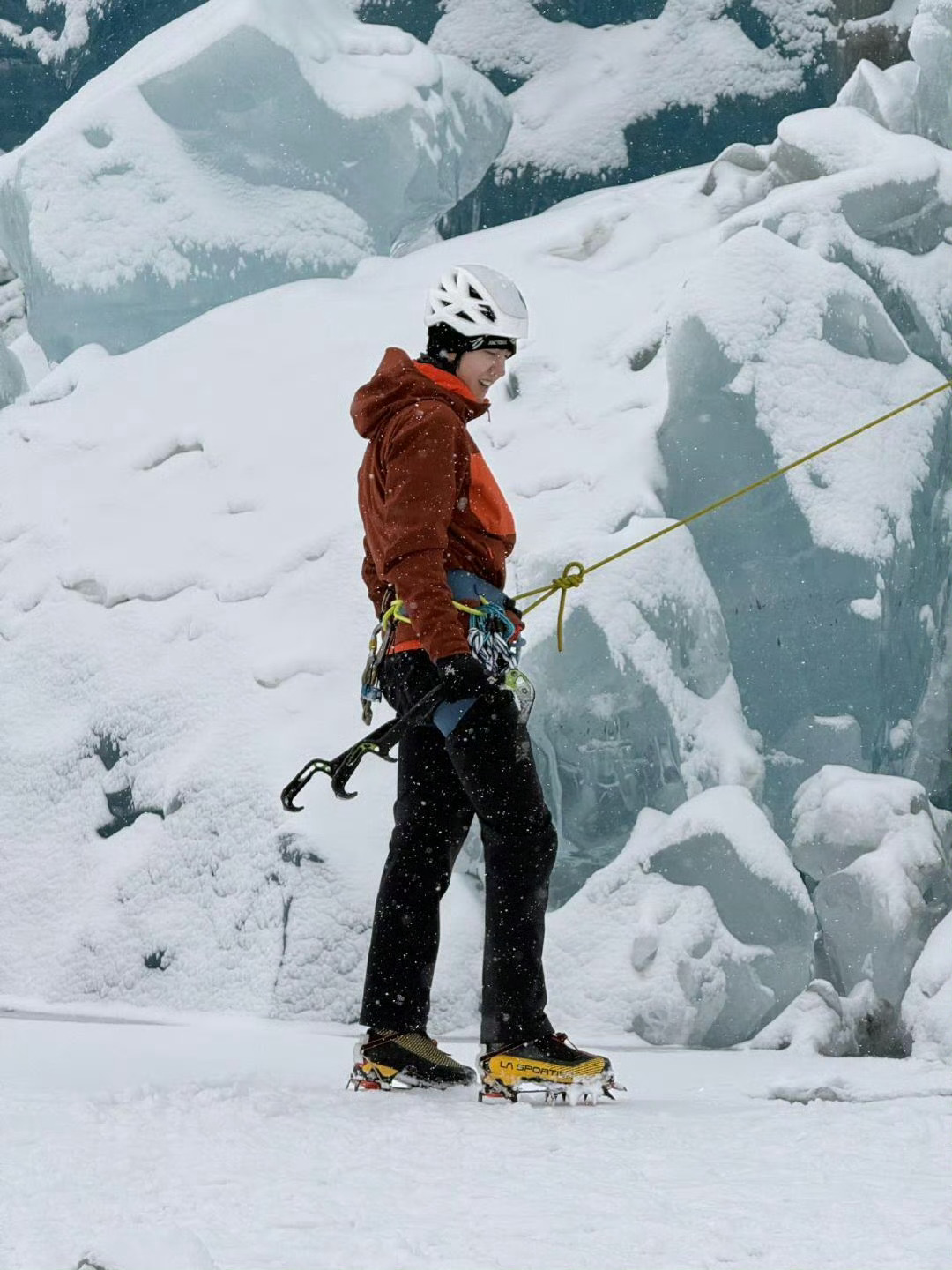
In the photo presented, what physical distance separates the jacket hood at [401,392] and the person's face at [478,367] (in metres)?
0.04

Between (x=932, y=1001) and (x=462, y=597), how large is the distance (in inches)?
112

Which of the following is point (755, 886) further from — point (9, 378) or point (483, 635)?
point (9, 378)

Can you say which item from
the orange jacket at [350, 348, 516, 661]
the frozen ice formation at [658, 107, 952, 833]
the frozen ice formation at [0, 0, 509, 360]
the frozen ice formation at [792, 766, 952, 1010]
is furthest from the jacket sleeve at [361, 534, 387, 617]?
the frozen ice formation at [0, 0, 509, 360]

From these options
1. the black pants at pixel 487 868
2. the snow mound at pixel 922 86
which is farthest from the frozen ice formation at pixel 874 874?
the snow mound at pixel 922 86

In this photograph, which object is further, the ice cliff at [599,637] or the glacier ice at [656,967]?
the ice cliff at [599,637]

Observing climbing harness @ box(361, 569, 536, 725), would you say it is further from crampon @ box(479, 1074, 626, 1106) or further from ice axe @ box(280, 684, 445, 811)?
crampon @ box(479, 1074, 626, 1106)

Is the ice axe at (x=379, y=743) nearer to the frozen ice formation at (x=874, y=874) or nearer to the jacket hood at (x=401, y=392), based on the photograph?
the jacket hood at (x=401, y=392)

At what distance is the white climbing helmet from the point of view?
8.64ft

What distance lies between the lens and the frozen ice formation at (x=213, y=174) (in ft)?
28.3

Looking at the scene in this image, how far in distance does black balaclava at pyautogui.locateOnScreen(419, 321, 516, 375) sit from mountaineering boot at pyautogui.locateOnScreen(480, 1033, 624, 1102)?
49.4 inches

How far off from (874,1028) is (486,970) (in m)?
2.87

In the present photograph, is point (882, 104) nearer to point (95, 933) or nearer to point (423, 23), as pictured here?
point (423, 23)

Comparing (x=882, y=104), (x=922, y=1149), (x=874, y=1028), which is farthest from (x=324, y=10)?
(x=922, y=1149)

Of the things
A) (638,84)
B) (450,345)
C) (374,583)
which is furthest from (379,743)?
(638,84)
